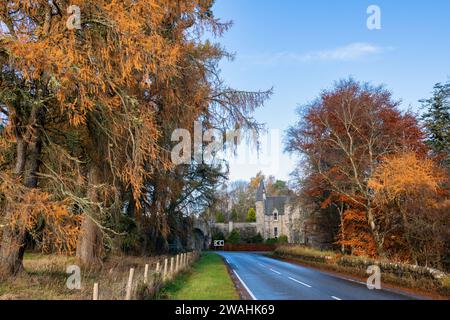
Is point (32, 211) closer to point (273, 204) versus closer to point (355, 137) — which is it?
point (355, 137)

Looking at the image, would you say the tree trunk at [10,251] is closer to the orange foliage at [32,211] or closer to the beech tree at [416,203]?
Answer: the orange foliage at [32,211]

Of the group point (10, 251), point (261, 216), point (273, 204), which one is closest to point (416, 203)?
point (10, 251)

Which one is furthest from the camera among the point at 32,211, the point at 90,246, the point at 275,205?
the point at 275,205

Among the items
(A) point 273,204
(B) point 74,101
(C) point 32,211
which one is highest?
(B) point 74,101

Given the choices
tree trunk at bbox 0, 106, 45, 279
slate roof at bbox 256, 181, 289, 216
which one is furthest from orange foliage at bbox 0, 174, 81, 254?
slate roof at bbox 256, 181, 289, 216

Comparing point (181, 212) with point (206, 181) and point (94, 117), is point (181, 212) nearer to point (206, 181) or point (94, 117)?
point (206, 181)

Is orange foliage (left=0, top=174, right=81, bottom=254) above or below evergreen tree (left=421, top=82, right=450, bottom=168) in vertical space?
below

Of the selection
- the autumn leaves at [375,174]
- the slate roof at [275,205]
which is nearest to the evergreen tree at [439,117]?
the autumn leaves at [375,174]

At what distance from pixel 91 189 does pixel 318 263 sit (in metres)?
22.1

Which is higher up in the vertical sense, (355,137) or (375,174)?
(355,137)

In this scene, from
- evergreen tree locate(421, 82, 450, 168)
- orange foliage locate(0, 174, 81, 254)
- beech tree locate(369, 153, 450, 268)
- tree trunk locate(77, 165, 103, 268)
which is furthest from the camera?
evergreen tree locate(421, 82, 450, 168)

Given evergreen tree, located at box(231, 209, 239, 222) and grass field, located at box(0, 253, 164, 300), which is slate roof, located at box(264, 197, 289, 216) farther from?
grass field, located at box(0, 253, 164, 300)

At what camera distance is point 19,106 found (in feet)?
38.3
